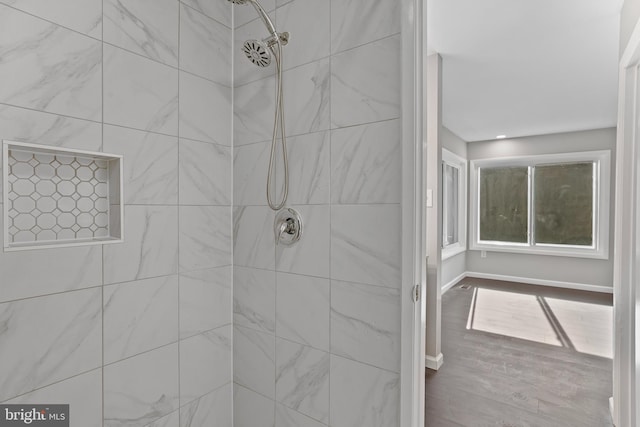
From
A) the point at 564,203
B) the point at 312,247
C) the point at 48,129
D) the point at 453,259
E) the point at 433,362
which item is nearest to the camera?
the point at 48,129

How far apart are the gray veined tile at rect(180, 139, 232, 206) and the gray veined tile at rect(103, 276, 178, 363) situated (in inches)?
15.1

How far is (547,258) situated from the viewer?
5.52 meters

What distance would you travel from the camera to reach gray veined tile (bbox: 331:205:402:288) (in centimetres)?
116

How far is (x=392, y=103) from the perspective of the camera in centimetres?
116

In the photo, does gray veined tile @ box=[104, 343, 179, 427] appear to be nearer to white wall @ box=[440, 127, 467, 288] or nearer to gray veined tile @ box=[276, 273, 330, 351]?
gray veined tile @ box=[276, 273, 330, 351]

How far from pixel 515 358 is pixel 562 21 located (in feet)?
8.67

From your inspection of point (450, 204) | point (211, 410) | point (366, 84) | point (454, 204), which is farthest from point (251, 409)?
point (454, 204)

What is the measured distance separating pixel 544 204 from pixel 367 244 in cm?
576

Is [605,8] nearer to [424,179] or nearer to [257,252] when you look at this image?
[424,179]

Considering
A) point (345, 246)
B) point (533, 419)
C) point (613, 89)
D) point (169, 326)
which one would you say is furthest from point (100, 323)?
point (613, 89)

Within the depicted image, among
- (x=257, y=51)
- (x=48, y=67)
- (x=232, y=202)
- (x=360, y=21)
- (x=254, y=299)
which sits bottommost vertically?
(x=254, y=299)

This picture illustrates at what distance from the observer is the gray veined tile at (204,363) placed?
145 cm

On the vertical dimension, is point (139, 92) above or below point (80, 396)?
above

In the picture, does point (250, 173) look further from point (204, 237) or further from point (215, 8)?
point (215, 8)
